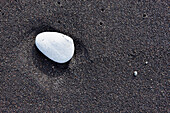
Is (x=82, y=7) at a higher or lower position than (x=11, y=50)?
higher

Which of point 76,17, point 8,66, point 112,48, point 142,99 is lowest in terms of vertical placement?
point 8,66

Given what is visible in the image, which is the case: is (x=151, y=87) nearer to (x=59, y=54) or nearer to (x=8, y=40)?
(x=59, y=54)

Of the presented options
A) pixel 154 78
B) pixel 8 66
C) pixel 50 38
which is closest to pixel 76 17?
pixel 50 38
